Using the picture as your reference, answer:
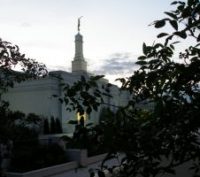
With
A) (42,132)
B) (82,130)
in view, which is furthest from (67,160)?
(82,130)

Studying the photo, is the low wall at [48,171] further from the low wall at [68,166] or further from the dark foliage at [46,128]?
the dark foliage at [46,128]

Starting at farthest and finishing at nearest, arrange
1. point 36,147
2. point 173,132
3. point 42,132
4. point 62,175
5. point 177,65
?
1. point 42,132
2. point 36,147
3. point 62,175
4. point 177,65
5. point 173,132

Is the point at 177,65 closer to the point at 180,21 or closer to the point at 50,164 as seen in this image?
the point at 180,21

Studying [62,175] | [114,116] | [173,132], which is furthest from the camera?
[62,175]

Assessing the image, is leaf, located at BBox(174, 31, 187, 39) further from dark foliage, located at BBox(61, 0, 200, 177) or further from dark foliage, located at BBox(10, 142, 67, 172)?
dark foliage, located at BBox(10, 142, 67, 172)

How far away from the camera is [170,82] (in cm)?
179

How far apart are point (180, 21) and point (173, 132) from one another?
0.44 m

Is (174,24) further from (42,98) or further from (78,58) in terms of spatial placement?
(78,58)

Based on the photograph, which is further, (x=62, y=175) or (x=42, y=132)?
(x=42, y=132)

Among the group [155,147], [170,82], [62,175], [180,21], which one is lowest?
[62,175]

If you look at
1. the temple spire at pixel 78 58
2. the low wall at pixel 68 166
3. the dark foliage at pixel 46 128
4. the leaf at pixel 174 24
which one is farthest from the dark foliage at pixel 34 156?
the temple spire at pixel 78 58

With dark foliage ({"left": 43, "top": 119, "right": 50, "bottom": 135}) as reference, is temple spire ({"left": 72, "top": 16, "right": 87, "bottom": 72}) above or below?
above

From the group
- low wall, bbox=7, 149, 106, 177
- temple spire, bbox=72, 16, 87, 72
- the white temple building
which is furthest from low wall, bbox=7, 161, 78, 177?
temple spire, bbox=72, 16, 87, 72

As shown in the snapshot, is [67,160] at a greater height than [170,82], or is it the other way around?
[170,82]
